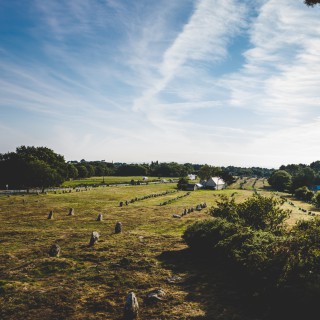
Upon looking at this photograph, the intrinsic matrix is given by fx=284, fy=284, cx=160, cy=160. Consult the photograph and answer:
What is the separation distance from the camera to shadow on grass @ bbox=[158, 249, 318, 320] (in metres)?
9.27

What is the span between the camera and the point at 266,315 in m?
10.0

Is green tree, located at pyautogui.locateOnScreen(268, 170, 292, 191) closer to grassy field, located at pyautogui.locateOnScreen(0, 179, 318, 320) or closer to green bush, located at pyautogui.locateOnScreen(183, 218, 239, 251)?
grassy field, located at pyautogui.locateOnScreen(0, 179, 318, 320)

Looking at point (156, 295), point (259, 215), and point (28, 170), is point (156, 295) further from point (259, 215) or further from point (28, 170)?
point (28, 170)

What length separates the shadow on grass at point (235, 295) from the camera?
30.4 feet

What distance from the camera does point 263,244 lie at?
12875 millimetres

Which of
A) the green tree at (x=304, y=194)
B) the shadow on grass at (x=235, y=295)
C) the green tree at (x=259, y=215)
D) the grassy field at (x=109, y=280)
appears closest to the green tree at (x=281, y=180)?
the green tree at (x=304, y=194)

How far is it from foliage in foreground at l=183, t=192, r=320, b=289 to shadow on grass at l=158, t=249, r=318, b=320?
0.38 meters

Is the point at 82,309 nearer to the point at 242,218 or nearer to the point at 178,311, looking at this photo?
the point at 178,311

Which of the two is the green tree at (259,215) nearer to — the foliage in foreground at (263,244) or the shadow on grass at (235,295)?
the foliage in foreground at (263,244)

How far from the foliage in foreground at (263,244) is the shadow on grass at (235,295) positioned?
1.23 ft

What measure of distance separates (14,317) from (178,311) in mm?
5958

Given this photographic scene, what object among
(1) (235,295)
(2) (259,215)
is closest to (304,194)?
(2) (259,215)

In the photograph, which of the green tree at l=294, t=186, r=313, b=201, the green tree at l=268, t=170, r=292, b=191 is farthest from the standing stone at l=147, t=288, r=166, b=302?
the green tree at l=268, t=170, r=292, b=191

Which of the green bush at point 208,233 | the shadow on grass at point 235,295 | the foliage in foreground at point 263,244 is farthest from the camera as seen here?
the green bush at point 208,233
